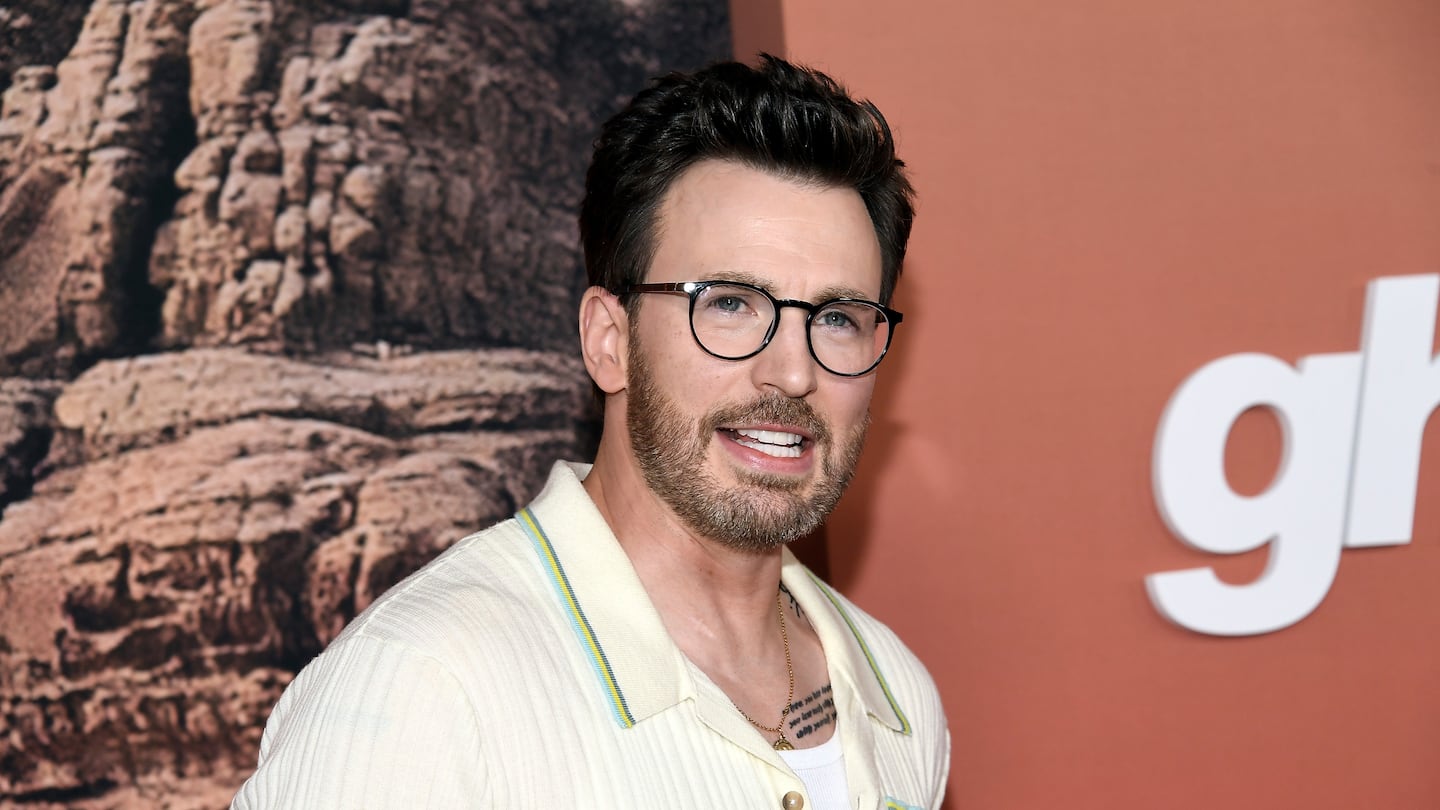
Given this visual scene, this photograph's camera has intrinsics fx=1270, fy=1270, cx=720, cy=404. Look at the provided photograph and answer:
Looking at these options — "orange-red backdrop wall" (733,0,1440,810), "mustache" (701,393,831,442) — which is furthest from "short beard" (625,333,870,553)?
"orange-red backdrop wall" (733,0,1440,810)

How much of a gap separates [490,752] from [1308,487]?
1712mm

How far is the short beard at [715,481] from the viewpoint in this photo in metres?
1.62

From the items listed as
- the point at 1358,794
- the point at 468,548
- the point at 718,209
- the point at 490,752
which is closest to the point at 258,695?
the point at 468,548

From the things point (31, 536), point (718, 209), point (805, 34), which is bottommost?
point (31, 536)

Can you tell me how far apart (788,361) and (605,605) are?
1.24ft

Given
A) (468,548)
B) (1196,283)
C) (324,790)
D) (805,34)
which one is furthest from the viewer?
(1196,283)

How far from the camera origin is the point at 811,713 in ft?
5.75

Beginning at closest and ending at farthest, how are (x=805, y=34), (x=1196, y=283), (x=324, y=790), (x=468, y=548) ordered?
(x=324, y=790)
(x=468, y=548)
(x=805, y=34)
(x=1196, y=283)

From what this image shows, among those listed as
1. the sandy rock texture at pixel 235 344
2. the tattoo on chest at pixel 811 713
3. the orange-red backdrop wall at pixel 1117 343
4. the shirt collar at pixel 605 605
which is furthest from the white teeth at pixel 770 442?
the sandy rock texture at pixel 235 344

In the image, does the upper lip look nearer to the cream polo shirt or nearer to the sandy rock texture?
the cream polo shirt

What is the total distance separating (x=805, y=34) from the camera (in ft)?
7.22

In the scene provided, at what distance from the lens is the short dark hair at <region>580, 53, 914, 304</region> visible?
1.69 m

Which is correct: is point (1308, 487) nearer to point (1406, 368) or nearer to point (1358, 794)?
point (1406, 368)

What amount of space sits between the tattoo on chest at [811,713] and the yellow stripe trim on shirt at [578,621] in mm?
318
